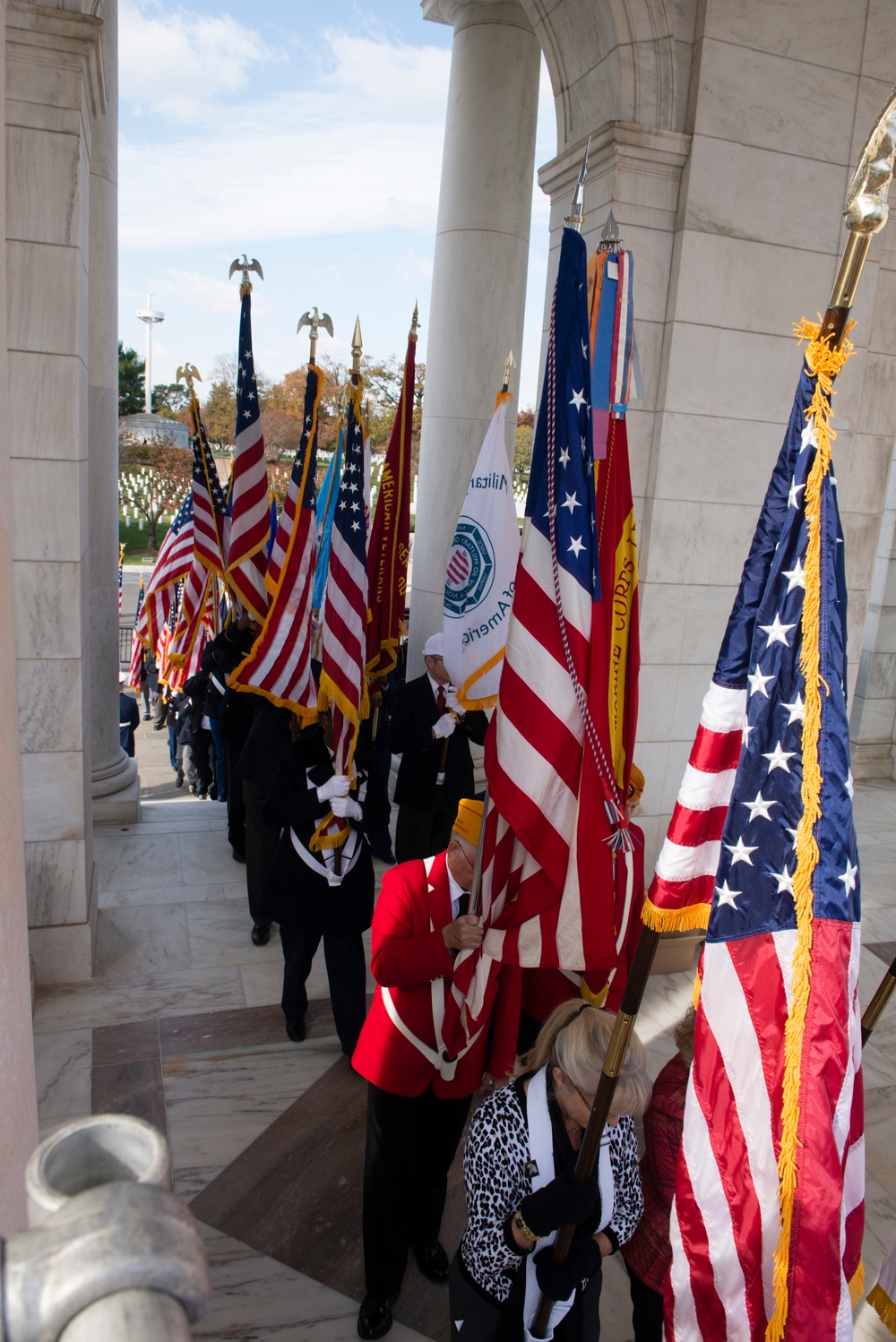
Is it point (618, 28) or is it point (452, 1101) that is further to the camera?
point (618, 28)

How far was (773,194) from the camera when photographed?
19.2 feet

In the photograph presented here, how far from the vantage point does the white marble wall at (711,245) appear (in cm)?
561

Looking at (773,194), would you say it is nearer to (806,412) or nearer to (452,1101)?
(806,412)

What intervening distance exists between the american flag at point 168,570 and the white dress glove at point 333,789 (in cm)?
495

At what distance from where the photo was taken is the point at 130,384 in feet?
166

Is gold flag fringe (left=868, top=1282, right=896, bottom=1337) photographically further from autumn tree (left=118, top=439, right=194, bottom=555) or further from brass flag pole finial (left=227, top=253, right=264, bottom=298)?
autumn tree (left=118, top=439, right=194, bottom=555)

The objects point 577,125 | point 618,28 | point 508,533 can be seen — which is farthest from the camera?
point 508,533

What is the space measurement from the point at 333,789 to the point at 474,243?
6.22 meters

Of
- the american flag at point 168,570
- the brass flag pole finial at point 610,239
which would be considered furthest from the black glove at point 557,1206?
the american flag at point 168,570

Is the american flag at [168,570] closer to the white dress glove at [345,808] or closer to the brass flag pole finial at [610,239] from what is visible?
the white dress glove at [345,808]

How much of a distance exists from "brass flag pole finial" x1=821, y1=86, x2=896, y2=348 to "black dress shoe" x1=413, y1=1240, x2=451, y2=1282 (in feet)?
12.7

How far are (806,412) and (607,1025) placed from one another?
73.4 inches

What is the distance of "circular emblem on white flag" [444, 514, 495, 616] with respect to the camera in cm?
650

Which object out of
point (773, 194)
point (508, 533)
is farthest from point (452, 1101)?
point (773, 194)
